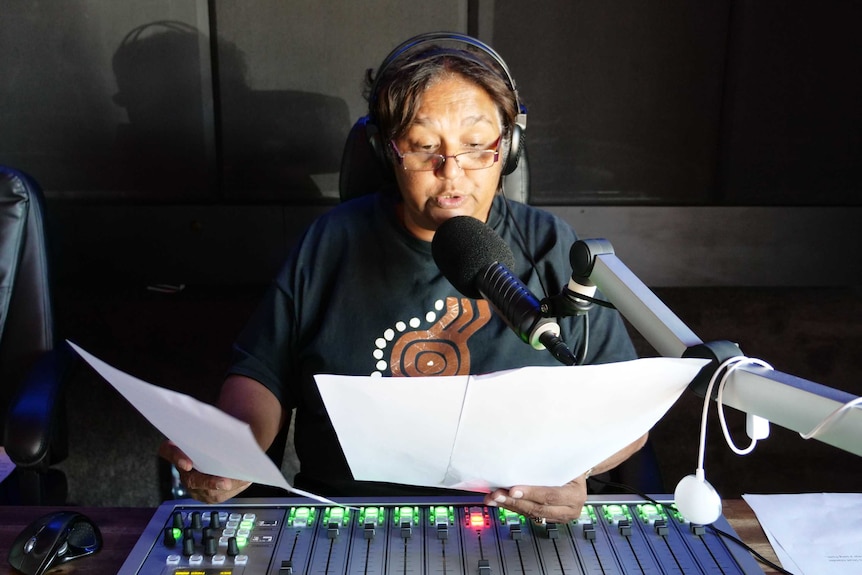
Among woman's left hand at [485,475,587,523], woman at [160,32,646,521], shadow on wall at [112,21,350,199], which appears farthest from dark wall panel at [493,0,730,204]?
woman's left hand at [485,475,587,523]

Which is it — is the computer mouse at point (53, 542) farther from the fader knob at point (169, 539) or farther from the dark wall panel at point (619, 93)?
the dark wall panel at point (619, 93)

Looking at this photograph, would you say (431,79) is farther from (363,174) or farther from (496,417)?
(496,417)

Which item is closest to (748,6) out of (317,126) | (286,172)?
(317,126)

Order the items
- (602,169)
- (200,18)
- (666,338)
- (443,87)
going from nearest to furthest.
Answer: (666,338)
(443,87)
(200,18)
(602,169)

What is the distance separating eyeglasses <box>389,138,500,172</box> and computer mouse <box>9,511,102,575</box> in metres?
0.69

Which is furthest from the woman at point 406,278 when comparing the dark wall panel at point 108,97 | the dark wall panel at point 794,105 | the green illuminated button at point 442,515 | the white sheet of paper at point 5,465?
the dark wall panel at point 794,105

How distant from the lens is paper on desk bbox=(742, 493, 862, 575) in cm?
88

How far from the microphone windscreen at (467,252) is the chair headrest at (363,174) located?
63 centimetres

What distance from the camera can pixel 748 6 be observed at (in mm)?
2135

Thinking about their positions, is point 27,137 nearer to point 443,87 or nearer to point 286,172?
point 286,172

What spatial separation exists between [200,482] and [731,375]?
671mm

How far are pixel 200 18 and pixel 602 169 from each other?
127cm

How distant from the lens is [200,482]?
3.04 feet

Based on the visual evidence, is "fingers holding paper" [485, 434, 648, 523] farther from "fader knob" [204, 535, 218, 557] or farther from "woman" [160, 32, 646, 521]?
"fader knob" [204, 535, 218, 557]
